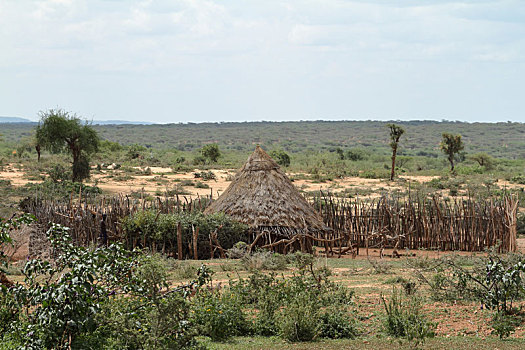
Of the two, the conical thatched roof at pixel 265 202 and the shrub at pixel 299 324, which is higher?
the conical thatched roof at pixel 265 202

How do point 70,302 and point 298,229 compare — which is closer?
point 70,302

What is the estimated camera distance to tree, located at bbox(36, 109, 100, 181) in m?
26.0

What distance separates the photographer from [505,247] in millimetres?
13414

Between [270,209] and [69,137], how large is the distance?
15.9 m

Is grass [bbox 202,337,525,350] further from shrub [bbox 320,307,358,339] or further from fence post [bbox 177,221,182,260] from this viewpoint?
fence post [bbox 177,221,182,260]

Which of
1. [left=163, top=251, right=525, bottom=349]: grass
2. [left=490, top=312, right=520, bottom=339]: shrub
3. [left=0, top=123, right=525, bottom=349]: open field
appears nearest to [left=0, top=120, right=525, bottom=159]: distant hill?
[left=0, top=123, right=525, bottom=349]: open field

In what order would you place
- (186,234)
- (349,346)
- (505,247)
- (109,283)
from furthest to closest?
1. (505,247)
2. (186,234)
3. (349,346)
4. (109,283)

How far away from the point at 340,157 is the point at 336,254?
3498 centimetres

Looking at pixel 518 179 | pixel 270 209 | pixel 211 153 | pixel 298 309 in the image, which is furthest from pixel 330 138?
pixel 298 309

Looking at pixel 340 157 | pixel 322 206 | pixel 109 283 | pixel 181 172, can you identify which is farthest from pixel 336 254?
pixel 340 157

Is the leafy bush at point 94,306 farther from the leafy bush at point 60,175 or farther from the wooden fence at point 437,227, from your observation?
the leafy bush at point 60,175

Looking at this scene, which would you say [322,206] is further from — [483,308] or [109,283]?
[109,283]

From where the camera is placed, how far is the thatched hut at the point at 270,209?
43.0 feet

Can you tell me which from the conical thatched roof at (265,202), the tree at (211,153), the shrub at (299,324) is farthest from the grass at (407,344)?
the tree at (211,153)
